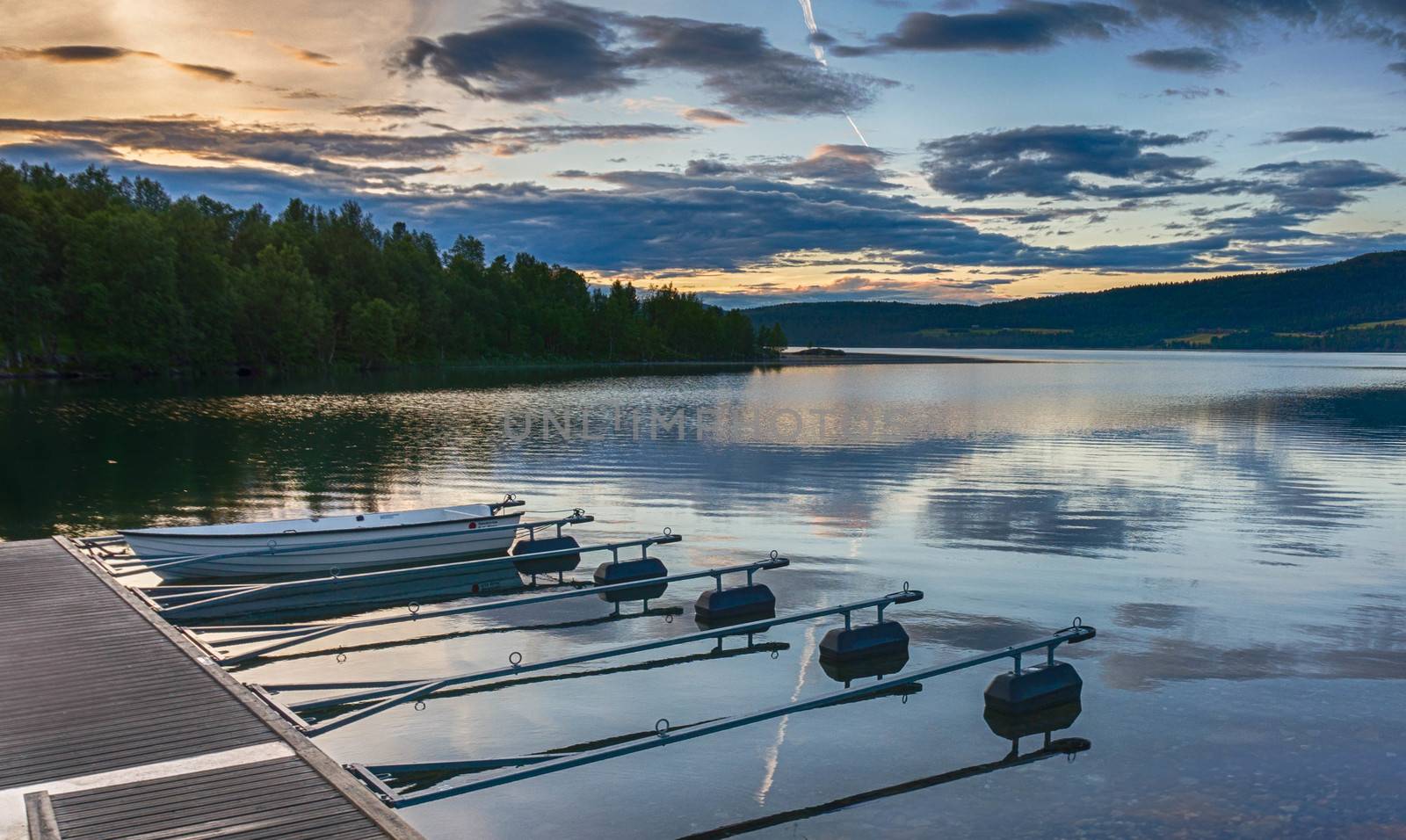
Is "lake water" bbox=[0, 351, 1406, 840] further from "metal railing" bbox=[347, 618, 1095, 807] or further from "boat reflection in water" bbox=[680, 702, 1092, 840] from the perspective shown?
"metal railing" bbox=[347, 618, 1095, 807]

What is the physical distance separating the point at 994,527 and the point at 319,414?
183ft

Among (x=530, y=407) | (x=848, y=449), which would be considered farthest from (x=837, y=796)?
(x=530, y=407)

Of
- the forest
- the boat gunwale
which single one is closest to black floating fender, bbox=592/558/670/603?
the boat gunwale

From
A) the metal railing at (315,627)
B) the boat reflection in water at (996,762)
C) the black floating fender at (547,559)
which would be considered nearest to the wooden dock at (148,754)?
the metal railing at (315,627)

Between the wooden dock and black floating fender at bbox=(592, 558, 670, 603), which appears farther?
black floating fender at bbox=(592, 558, 670, 603)

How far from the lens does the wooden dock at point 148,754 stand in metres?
8.74

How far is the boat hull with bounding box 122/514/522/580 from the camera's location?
883 inches

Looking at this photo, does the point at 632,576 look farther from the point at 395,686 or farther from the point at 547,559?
the point at 395,686

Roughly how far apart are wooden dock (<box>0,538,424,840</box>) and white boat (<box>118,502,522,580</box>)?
6.48 metres

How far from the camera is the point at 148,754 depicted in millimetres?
10477

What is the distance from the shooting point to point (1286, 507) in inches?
1350

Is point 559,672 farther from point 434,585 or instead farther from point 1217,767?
point 1217,767

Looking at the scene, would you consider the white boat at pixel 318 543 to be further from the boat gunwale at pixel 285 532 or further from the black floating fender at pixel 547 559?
the black floating fender at pixel 547 559

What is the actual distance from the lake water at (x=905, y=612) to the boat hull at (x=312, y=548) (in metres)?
4.34
